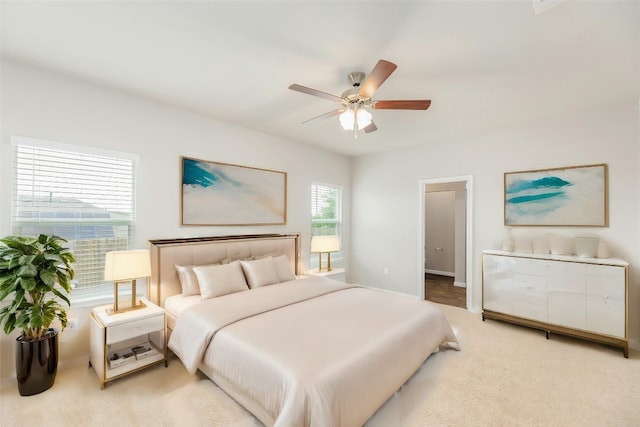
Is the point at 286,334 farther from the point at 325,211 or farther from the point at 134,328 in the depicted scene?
the point at 325,211

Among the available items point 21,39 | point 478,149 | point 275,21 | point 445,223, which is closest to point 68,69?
point 21,39

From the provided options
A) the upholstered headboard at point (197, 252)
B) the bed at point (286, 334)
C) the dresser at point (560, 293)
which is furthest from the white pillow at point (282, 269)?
the dresser at point (560, 293)

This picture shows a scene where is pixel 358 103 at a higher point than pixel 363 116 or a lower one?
higher

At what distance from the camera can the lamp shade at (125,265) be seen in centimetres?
257

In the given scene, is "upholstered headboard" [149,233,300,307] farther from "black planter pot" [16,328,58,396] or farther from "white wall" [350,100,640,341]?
"white wall" [350,100,640,341]

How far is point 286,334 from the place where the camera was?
7.07ft

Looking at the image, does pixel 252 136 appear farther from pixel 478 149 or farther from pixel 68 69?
pixel 478 149

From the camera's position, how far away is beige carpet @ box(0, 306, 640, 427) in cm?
203

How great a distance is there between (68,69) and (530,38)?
12.3ft

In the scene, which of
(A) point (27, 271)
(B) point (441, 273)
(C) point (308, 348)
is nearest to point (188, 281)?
(A) point (27, 271)

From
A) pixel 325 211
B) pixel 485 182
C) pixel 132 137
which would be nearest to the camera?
pixel 132 137

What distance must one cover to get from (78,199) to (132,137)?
0.81 m

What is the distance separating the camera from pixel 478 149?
4320mm

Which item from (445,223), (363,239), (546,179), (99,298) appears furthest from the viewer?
(445,223)
